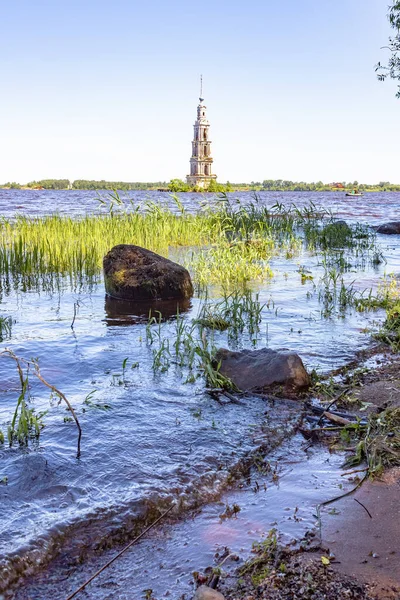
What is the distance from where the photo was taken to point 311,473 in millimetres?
4324

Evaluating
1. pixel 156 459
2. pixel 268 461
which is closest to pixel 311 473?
pixel 268 461

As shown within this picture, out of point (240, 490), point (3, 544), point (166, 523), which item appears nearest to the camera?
point (3, 544)

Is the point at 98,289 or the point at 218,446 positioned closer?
the point at 218,446

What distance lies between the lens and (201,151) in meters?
142

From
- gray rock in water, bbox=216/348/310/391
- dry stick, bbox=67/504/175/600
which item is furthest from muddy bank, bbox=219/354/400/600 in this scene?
gray rock in water, bbox=216/348/310/391

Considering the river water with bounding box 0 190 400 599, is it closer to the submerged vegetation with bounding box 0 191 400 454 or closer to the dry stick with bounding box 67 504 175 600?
the dry stick with bounding box 67 504 175 600

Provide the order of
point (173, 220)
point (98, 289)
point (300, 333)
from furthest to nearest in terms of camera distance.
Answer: point (173, 220) → point (98, 289) → point (300, 333)

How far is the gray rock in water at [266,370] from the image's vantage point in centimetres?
613

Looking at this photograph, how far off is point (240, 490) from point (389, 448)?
3.77 feet

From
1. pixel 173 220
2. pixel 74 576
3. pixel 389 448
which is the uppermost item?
pixel 173 220

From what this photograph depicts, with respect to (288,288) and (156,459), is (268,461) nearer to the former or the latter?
(156,459)

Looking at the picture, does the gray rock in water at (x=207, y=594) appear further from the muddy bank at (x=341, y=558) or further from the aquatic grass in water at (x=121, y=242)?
the aquatic grass in water at (x=121, y=242)

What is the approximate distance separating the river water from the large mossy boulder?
173cm

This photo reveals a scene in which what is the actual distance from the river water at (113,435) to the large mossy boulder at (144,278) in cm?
173
